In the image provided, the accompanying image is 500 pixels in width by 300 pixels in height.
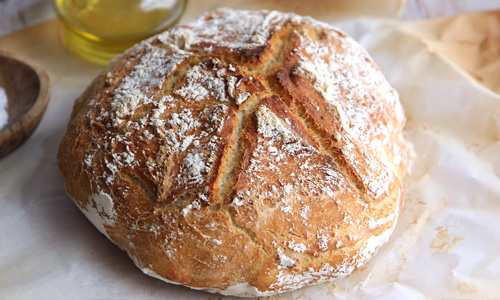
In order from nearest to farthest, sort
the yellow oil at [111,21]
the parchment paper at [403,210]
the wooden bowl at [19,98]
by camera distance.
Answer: the parchment paper at [403,210] < the wooden bowl at [19,98] < the yellow oil at [111,21]

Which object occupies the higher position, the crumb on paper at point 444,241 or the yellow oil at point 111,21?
the yellow oil at point 111,21

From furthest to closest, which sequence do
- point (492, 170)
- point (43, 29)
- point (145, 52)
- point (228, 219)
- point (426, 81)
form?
point (43, 29) → point (426, 81) → point (492, 170) → point (145, 52) → point (228, 219)

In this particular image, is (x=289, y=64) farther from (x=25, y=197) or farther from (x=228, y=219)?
(x=25, y=197)

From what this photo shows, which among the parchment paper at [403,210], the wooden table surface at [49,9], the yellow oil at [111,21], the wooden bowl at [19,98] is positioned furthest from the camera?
the wooden table surface at [49,9]

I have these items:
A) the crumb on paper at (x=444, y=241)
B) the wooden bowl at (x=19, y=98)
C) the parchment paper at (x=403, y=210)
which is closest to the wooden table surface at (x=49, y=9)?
the parchment paper at (x=403, y=210)

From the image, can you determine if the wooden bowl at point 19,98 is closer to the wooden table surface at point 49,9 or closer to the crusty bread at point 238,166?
the crusty bread at point 238,166

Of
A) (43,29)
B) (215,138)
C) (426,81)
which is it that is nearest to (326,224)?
(215,138)

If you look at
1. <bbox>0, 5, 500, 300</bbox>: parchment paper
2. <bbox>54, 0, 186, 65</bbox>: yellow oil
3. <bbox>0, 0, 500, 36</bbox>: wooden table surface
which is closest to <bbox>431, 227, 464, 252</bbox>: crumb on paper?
<bbox>0, 5, 500, 300</bbox>: parchment paper

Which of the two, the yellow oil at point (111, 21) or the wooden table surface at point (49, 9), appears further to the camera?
the wooden table surface at point (49, 9)
